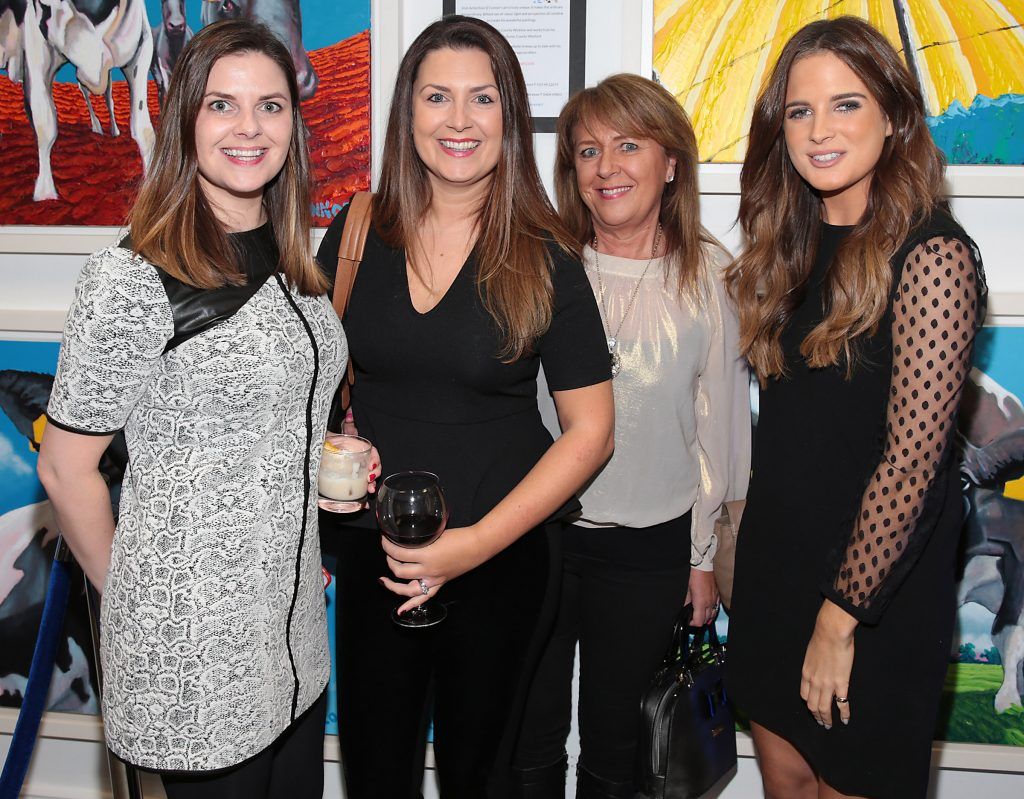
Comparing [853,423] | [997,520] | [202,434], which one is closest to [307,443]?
[202,434]

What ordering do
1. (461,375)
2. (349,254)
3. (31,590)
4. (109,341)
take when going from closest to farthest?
(109,341) → (461,375) → (349,254) → (31,590)

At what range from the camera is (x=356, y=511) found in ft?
5.56

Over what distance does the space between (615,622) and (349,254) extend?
3.56 feet

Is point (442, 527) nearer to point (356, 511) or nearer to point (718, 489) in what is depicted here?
point (356, 511)

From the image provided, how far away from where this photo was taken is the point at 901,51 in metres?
2.38

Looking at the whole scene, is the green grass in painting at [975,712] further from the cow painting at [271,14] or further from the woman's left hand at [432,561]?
the cow painting at [271,14]

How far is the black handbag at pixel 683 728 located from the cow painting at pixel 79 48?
2059mm

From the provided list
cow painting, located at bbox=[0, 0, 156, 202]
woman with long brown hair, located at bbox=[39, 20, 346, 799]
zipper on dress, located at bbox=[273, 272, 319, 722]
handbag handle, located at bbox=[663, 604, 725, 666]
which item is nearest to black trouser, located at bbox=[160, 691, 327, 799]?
woman with long brown hair, located at bbox=[39, 20, 346, 799]

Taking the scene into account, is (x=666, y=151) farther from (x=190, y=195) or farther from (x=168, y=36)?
(x=168, y=36)

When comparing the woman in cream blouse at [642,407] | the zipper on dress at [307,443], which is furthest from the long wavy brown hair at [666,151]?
the zipper on dress at [307,443]

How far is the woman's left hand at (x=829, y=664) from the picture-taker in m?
1.69

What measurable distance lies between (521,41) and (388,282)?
1.07 meters

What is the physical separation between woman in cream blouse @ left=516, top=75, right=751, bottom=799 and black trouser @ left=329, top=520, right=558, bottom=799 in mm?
408

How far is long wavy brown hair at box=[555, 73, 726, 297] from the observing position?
2.13 m
